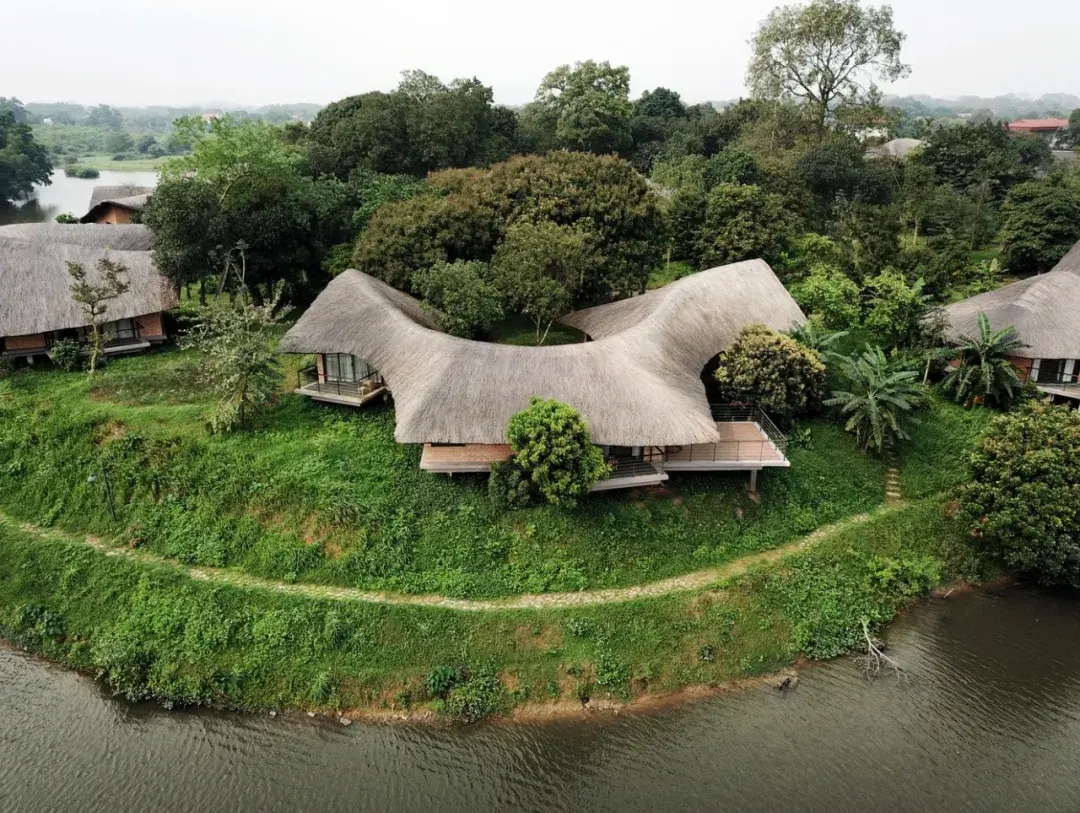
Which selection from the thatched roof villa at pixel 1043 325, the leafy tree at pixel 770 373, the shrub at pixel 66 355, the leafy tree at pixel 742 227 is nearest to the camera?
the leafy tree at pixel 770 373

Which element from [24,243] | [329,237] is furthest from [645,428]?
[24,243]

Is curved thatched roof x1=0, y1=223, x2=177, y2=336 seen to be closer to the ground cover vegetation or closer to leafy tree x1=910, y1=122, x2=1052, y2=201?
the ground cover vegetation

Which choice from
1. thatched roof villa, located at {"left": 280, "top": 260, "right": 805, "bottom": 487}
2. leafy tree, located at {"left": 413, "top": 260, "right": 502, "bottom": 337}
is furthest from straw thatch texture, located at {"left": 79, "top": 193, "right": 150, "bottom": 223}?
leafy tree, located at {"left": 413, "top": 260, "right": 502, "bottom": 337}

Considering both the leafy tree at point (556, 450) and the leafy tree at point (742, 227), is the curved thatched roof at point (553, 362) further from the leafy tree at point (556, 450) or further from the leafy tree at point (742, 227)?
the leafy tree at point (742, 227)

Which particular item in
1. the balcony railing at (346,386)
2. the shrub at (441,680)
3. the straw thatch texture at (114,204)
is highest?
the straw thatch texture at (114,204)

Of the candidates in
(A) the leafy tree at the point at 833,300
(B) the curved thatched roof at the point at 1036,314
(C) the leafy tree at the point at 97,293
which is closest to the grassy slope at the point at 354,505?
(C) the leafy tree at the point at 97,293

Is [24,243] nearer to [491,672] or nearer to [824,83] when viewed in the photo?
[491,672]
